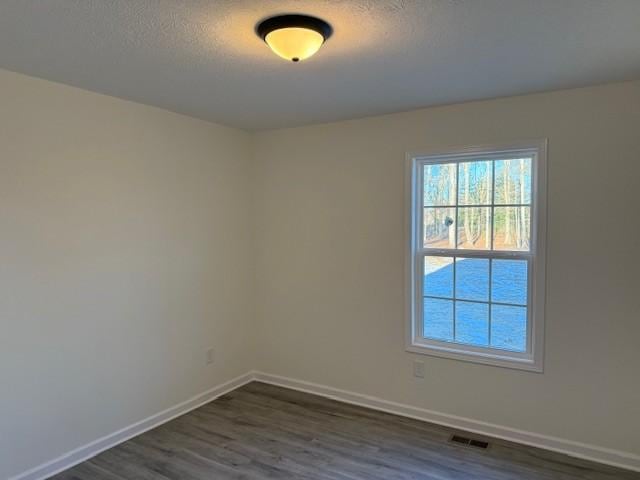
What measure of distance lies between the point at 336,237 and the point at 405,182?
746 mm

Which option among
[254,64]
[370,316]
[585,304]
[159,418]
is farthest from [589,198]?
[159,418]

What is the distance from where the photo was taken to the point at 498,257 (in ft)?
10.0

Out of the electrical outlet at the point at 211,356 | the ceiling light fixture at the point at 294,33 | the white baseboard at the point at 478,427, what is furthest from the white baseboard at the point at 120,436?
the ceiling light fixture at the point at 294,33

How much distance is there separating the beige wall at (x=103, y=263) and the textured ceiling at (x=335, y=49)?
0.29 meters

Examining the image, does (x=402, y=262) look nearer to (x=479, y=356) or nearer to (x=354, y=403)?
(x=479, y=356)

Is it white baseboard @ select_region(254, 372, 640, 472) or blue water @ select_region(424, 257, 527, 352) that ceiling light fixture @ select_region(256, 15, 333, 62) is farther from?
white baseboard @ select_region(254, 372, 640, 472)

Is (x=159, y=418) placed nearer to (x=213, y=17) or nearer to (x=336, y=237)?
(x=336, y=237)

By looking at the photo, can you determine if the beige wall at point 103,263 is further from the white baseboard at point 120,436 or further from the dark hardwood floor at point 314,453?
the dark hardwood floor at point 314,453

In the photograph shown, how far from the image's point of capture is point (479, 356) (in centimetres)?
309

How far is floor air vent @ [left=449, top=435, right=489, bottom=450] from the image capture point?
9.52 feet

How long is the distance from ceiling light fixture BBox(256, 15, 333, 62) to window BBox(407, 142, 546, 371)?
1607mm

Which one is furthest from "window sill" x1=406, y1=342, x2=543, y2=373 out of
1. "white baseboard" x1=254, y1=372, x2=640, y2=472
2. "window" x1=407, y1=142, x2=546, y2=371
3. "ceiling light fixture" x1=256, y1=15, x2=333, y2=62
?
"ceiling light fixture" x1=256, y1=15, x2=333, y2=62

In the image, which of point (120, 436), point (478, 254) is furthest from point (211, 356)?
point (478, 254)

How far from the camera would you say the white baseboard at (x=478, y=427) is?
2.68 metres
